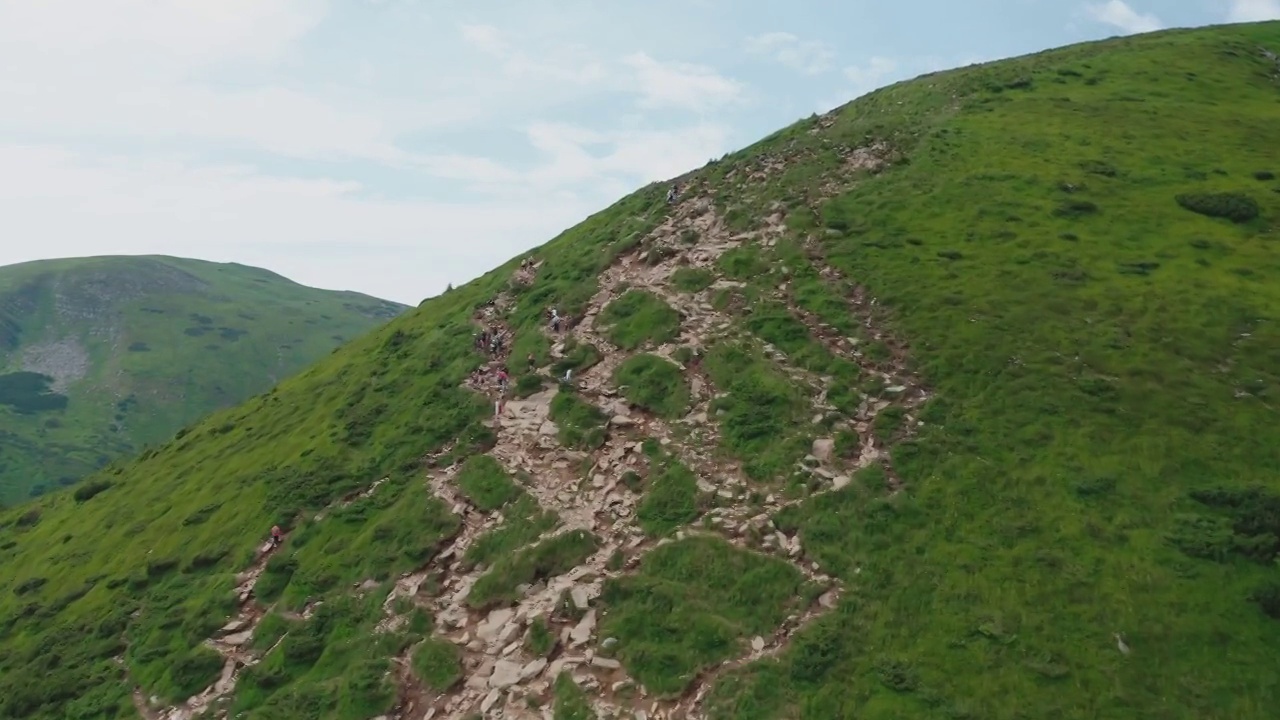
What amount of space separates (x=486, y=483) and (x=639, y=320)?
1437 centimetres

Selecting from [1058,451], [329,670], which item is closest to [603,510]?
[329,670]

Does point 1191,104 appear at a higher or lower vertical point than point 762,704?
higher

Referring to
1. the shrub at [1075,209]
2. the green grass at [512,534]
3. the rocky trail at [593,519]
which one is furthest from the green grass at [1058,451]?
the green grass at [512,534]

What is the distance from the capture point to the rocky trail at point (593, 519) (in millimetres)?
26062

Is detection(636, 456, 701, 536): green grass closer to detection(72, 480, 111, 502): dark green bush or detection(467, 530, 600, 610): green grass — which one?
detection(467, 530, 600, 610): green grass

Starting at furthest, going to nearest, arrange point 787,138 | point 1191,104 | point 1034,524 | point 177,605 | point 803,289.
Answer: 1. point 787,138
2. point 1191,104
3. point 803,289
4. point 177,605
5. point 1034,524

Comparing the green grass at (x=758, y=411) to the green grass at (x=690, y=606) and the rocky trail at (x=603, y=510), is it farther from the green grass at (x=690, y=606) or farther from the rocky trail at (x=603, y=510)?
the green grass at (x=690, y=606)

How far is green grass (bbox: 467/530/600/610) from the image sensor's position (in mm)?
30703

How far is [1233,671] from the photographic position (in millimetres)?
22953

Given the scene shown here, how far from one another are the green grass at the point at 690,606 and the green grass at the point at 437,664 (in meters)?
5.23

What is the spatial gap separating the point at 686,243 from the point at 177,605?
35.9 m

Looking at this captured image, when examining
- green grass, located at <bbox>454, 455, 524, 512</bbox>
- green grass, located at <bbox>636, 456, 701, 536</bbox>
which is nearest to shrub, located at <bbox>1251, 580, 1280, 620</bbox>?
green grass, located at <bbox>636, 456, 701, 536</bbox>

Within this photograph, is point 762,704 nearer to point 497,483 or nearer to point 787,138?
point 497,483

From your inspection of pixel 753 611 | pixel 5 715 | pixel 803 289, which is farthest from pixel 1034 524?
pixel 5 715
